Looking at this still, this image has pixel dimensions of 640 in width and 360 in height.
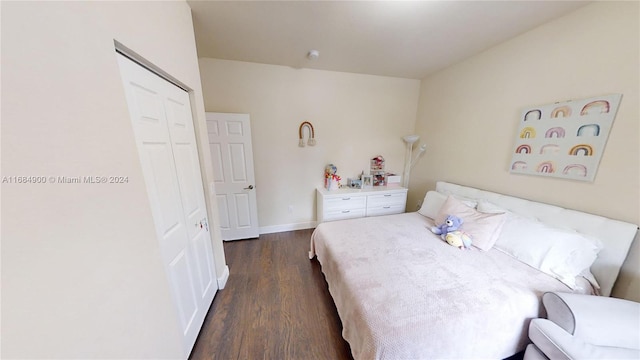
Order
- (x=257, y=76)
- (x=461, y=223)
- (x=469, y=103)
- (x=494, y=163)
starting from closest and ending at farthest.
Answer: (x=461, y=223) → (x=494, y=163) → (x=469, y=103) → (x=257, y=76)

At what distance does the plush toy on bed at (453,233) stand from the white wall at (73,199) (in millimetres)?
2213

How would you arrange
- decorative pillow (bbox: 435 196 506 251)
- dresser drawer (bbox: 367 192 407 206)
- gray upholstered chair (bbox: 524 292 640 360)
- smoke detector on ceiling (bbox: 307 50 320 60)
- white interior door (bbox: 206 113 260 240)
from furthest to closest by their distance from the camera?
dresser drawer (bbox: 367 192 407 206), white interior door (bbox: 206 113 260 240), smoke detector on ceiling (bbox: 307 50 320 60), decorative pillow (bbox: 435 196 506 251), gray upholstered chair (bbox: 524 292 640 360)

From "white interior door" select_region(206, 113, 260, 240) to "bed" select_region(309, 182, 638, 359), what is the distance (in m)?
1.41

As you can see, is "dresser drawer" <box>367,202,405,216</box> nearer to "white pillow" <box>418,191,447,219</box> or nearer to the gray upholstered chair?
"white pillow" <box>418,191,447,219</box>

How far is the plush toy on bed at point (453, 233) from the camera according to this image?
1678mm

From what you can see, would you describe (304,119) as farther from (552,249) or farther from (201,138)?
(552,249)

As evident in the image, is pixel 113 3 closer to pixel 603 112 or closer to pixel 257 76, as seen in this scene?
pixel 257 76

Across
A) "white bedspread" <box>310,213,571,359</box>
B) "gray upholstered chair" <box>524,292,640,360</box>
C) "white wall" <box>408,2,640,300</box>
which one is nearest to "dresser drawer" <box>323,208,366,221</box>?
"white bedspread" <box>310,213,571,359</box>

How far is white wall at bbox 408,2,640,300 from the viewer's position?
1299 millimetres

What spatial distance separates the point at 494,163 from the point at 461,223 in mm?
905

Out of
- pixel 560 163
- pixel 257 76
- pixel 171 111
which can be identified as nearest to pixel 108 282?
pixel 171 111

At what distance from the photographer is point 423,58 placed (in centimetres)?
241

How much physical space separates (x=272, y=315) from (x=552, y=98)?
10.3ft

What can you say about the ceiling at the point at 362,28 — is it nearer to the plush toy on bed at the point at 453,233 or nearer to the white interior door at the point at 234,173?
the white interior door at the point at 234,173
